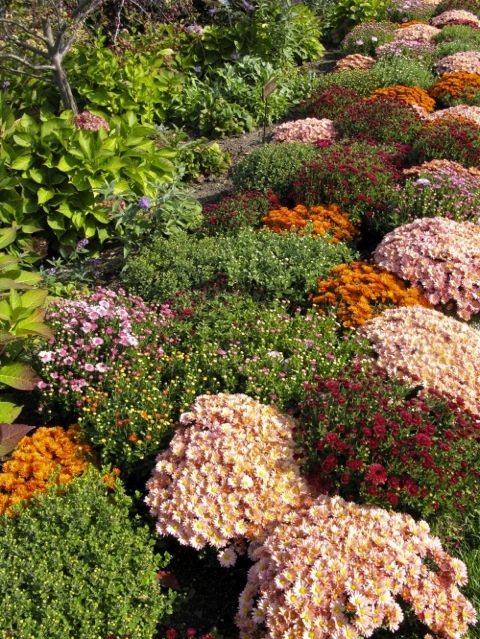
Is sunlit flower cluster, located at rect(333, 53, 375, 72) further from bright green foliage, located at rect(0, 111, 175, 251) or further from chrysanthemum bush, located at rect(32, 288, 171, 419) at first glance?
chrysanthemum bush, located at rect(32, 288, 171, 419)

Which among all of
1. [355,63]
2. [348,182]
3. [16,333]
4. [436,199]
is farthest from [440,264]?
[355,63]

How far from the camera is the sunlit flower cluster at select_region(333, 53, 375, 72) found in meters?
9.75

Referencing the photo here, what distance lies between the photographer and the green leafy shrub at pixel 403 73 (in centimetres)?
879

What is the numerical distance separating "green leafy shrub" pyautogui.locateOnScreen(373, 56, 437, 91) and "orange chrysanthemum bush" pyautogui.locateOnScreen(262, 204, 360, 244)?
4.18 metres

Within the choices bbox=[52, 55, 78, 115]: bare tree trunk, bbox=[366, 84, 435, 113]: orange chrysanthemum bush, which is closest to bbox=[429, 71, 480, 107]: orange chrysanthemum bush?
bbox=[366, 84, 435, 113]: orange chrysanthemum bush

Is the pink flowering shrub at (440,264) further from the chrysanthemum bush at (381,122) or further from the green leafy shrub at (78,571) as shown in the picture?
the green leafy shrub at (78,571)

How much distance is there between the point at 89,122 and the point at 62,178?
103 cm

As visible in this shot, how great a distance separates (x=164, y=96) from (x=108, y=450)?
19.9 feet

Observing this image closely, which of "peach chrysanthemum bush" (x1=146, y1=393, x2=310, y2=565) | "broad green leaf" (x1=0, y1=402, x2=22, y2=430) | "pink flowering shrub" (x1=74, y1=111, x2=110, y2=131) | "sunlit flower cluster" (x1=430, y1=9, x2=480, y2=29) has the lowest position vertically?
"broad green leaf" (x1=0, y1=402, x2=22, y2=430)

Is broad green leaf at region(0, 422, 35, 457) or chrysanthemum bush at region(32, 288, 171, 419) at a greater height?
chrysanthemum bush at region(32, 288, 171, 419)

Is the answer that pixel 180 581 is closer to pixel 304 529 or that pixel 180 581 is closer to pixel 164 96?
pixel 304 529

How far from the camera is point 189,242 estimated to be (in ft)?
16.3

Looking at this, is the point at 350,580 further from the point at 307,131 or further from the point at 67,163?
the point at 307,131

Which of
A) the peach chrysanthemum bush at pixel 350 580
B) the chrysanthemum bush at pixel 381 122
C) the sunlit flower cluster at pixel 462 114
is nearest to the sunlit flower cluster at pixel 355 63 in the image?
the chrysanthemum bush at pixel 381 122
